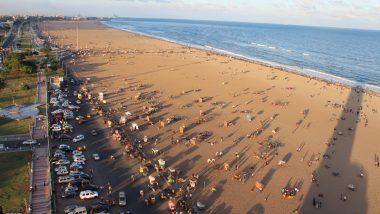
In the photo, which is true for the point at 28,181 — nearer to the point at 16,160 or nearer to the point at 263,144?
the point at 16,160

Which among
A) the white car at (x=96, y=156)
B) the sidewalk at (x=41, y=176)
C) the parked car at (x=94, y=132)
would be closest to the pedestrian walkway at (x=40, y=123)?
the sidewalk at (x=41, y=176)

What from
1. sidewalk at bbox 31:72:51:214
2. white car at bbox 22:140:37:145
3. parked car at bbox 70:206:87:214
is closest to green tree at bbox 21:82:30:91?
sidewalk at bbox 31:72:51:214

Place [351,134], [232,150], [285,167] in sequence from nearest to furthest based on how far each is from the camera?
[285,167] → [232,150] → [351,134]

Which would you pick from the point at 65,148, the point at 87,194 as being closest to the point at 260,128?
the point at 65,148

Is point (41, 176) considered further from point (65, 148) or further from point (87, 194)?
point (65, 148)

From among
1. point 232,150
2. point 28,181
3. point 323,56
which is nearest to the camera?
point 28,181

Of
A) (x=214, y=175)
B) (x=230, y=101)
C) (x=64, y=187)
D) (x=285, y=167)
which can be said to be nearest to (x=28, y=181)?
(x=64, y=187)

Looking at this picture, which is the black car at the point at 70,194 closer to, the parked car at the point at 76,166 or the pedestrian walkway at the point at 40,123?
the parked car at the point at 76,166
